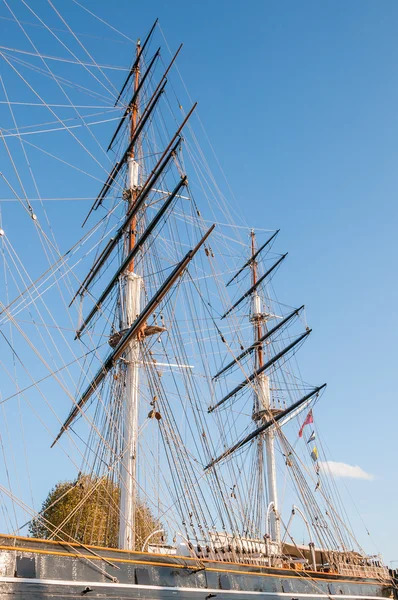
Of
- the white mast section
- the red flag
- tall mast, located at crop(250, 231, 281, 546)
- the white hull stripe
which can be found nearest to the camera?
the white hull stripe

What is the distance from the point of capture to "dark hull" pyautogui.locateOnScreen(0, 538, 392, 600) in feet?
31.7

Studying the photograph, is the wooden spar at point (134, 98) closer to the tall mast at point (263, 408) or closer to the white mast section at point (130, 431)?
the white mast section at point (130, 431)

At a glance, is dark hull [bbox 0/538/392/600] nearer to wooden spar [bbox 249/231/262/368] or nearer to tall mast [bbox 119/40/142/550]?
tall mast [bbox 119/40/142/550]

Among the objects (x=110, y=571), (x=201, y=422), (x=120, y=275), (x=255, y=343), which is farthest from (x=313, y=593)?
(x=255, y=343)

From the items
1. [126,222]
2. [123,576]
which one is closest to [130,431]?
[123,576]

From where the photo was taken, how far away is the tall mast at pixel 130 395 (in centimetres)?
1562

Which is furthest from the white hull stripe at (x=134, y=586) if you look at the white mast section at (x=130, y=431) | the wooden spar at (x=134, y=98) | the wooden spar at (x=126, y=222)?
the wooden spar at (x=134, y=98)

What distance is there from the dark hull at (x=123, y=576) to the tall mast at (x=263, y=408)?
27.8ft

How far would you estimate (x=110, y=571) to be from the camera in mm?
→ 10922

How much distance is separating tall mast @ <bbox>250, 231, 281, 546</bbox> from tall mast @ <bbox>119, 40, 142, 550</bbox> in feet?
19.4

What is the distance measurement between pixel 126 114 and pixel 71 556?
69.2ft

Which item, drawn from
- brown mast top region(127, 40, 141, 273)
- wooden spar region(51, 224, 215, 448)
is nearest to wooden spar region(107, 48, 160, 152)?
brown mast top region(127, 40, 141, 273)

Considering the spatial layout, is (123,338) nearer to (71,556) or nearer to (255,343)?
(71,556)

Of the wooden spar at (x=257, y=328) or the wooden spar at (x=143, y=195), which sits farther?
the wooden spar at (x=257, y=328)
